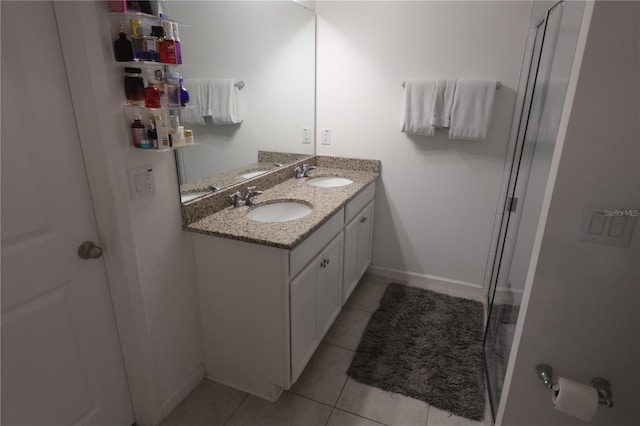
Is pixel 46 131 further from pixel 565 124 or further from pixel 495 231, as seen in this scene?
pixel 495 231

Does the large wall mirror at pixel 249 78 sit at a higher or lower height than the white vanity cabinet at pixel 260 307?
higher

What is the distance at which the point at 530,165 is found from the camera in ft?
5.41

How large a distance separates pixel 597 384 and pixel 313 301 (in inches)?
44.7

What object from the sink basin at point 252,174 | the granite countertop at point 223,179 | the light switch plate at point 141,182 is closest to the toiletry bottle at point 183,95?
the light switch plate at point 141,182

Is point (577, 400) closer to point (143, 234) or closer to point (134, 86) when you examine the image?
point (143, 234)

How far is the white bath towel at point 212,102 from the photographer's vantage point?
1664 mm

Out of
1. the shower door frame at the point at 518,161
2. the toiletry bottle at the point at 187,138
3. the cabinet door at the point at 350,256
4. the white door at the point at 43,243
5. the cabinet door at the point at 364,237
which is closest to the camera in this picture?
the white door at the point at 43,243

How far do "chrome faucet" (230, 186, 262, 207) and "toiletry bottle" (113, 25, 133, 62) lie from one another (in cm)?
83

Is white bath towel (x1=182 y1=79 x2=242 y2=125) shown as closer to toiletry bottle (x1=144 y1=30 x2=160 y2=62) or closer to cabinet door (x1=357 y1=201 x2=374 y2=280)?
toiletry bottle (x1=144 y1=30 x2=160 y2=62)

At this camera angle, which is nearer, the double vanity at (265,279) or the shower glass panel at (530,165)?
the shower glass panel at (530,165)

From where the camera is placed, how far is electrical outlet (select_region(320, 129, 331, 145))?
2.79 m

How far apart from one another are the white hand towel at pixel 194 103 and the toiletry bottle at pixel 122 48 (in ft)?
1.32

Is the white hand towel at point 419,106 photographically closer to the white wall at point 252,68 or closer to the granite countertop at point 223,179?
the white wall at point 252,68

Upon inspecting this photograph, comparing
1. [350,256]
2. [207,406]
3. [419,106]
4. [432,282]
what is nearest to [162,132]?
[207,406]
